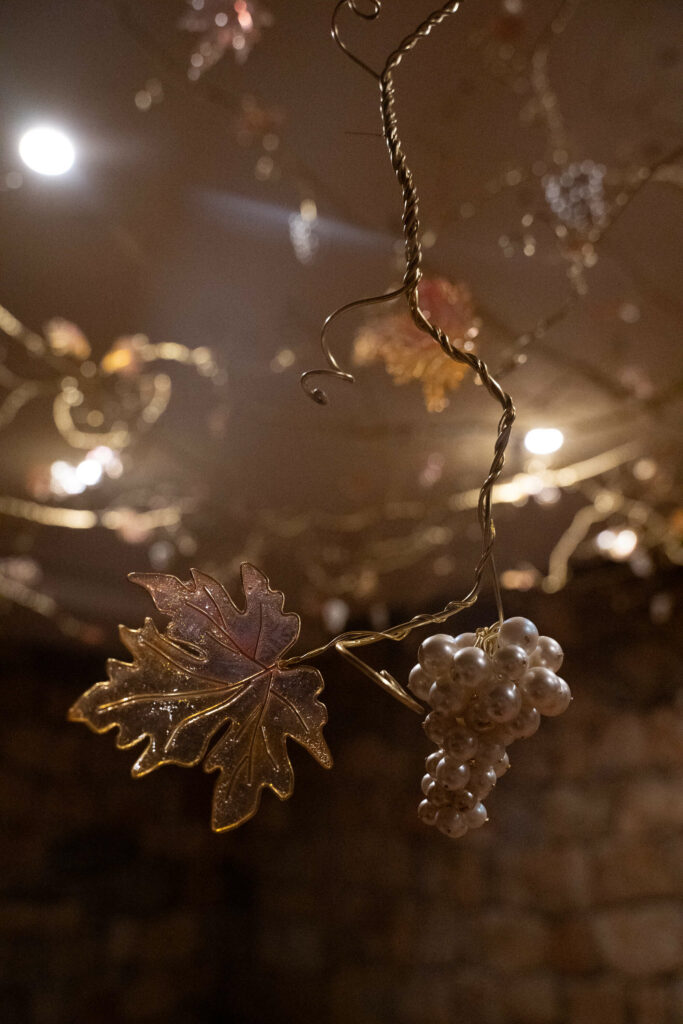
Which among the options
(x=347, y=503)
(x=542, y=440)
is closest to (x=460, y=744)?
(x=542, y=440)

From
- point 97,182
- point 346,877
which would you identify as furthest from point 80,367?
point 346,877

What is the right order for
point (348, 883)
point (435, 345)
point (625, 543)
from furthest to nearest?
point (348, 883) < point (625, 543) < point (435, 345)

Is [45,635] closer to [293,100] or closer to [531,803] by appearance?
[531,803]

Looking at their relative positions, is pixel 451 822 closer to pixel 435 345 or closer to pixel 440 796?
pixel 440 796

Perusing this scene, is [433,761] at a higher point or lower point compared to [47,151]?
lower

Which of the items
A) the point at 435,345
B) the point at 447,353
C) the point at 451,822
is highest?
the point at 435,345

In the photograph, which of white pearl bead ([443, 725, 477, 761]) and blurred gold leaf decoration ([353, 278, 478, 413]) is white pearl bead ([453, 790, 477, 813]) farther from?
blurred gold leaf decoration ([353, 278, 478, 413])

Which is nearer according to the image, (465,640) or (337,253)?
(465,640)
